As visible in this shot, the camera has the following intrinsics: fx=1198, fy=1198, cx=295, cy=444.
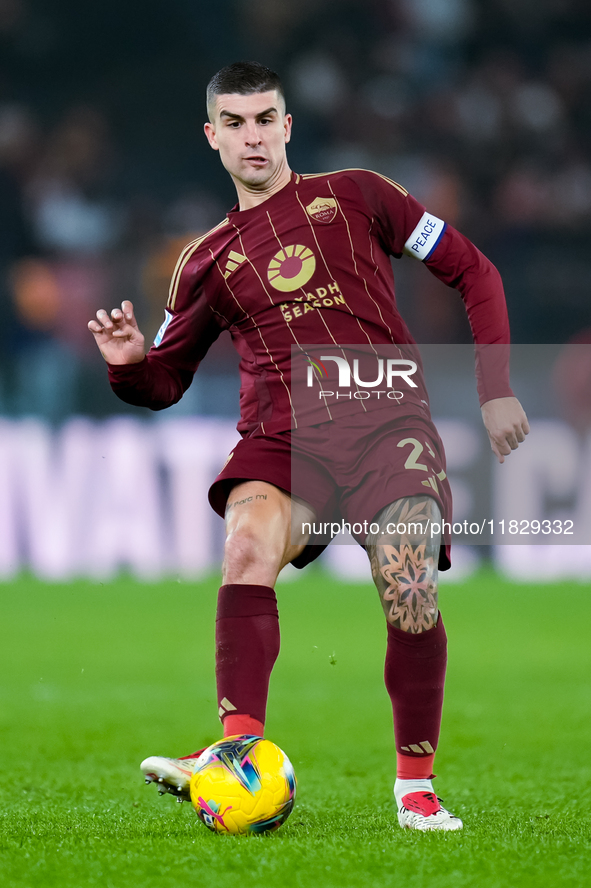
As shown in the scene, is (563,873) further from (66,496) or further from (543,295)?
(543,295)

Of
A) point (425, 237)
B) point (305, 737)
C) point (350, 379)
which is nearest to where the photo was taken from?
point (350, 379)

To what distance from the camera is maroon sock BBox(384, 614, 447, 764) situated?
2867 millimetres

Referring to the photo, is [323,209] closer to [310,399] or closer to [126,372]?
[310,399]

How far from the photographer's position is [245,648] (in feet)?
9.11

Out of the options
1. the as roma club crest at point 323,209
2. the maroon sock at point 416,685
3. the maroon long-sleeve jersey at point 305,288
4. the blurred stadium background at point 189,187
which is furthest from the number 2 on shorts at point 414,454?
the blurred stadium background at point 189,187

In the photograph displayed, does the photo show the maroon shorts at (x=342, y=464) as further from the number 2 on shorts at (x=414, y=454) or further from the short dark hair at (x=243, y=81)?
the short dark hair at (x=243, y=81)

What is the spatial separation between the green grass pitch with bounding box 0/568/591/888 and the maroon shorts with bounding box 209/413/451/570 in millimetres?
741

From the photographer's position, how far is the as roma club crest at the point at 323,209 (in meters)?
3.15

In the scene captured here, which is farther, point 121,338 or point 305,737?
point 305,737

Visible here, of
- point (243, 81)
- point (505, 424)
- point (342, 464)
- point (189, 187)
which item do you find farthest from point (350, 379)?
point (189, 187)

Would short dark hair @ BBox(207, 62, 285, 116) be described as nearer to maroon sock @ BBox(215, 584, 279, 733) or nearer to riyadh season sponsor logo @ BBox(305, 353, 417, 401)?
riyadh season sponsor logo @ BBox(305, 353, 417, 401)

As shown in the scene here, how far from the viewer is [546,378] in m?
9.48

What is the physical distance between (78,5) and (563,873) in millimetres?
12020

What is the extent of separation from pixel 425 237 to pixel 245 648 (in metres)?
1.17
